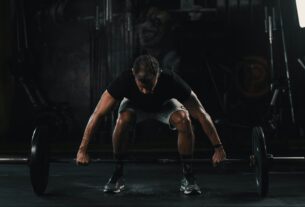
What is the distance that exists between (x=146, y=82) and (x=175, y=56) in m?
5.50

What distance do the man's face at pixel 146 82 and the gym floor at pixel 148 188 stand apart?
760 mm

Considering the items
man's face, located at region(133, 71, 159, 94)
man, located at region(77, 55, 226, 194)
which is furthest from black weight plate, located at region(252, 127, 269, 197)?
man's face, located at region(133, 71, 159, 94)

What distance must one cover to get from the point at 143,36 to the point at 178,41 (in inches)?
20.7

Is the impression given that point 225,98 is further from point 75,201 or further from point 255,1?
point 75,201

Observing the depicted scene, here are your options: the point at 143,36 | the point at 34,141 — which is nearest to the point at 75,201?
the point at 34,141

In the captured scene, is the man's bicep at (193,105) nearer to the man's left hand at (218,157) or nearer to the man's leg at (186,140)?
the man's leg at (186,140)

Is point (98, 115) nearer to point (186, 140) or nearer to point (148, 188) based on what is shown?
point (186, 140)

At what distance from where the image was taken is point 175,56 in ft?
32.3

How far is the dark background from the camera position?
979 cm

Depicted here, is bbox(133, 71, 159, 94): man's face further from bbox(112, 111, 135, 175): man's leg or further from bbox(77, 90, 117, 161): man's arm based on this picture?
bbox(112, 111, 135, 175): man's leg

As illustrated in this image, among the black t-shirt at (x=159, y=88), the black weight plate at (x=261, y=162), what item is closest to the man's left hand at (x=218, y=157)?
the black weight plate at (x=261, y=162)

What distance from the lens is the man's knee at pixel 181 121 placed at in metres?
4.75

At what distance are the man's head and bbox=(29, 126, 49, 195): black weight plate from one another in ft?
2.79

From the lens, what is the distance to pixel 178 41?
984 centimetres
